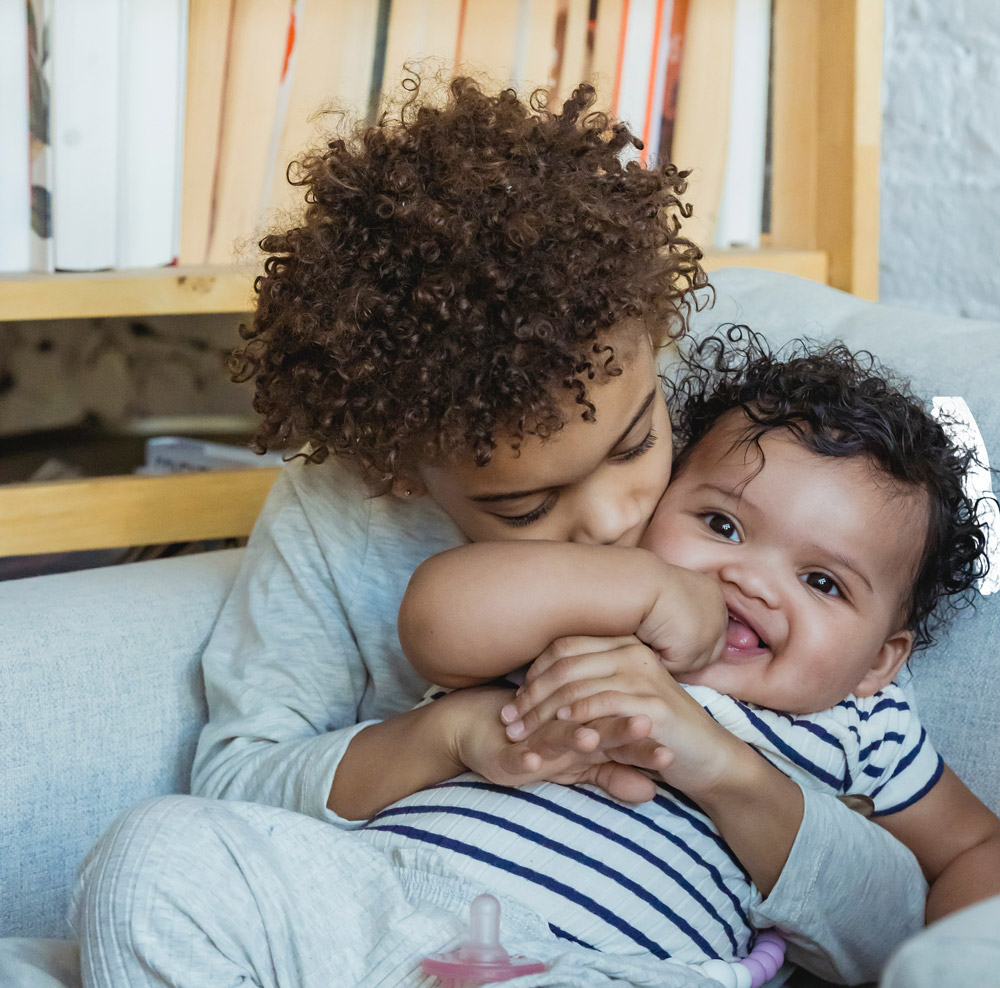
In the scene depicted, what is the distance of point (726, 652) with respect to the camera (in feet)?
3.06

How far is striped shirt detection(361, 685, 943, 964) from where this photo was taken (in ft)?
2.64

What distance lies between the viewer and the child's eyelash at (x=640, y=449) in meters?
0.90

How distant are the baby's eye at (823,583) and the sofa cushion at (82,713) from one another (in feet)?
1.81

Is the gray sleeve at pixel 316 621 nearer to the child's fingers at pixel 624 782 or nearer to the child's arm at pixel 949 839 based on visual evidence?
the child's fingers at pixel 624 782

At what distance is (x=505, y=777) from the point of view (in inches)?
32.6

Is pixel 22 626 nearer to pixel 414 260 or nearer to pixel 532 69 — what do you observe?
pixel 414 260

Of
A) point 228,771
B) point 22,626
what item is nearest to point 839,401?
point 228,771

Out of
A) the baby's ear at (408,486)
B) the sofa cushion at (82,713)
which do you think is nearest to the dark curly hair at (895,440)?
the baby's ear at (408,486)

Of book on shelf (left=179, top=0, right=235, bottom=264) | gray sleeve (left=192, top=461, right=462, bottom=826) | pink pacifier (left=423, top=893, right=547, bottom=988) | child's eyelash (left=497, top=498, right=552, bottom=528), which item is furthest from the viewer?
book on shelf (left=179, top=0, right=235, bottom=264)

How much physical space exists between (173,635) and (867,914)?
64 centimetres

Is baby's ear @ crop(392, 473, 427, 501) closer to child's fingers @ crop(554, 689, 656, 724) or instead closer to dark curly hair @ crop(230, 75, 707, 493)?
dark curly hair @ crop(230, 75, 707, 493)

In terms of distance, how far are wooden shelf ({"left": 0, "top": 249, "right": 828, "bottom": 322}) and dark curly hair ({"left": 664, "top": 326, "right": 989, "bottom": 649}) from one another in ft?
2.03

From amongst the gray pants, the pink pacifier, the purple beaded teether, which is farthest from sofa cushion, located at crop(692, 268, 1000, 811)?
the pink pacifier

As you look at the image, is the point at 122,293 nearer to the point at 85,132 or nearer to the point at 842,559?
the point at 85,132
